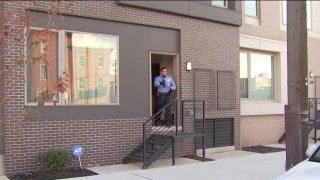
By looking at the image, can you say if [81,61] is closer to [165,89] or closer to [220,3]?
[165,89]

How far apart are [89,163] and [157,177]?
6.45 feet

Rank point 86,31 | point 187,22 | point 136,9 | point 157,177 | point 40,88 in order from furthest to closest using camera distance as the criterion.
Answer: point 187,22 → point 136,9 → point 86,31 → point 40,88 → point 157,177

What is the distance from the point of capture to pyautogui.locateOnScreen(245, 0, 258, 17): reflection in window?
51.1ft

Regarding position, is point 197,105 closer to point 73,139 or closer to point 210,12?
point 210,12

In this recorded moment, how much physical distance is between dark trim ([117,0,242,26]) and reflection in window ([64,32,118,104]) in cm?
115

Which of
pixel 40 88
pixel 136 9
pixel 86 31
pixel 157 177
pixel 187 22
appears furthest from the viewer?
pixel 187 22

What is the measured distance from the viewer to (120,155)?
11219 millimetres

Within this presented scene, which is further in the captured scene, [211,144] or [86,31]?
[211,144]

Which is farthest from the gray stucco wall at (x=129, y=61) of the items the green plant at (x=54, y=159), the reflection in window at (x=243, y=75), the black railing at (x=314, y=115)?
the black railing at (x=314, y=115)

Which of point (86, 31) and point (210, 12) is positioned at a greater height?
point (210, 12)

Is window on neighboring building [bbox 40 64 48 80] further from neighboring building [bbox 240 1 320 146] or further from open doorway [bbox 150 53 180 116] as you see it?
neighboring building [bbox 240 1 320 146]

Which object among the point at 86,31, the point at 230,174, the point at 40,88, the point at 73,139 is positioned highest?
the point at 86,31

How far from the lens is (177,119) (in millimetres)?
11211

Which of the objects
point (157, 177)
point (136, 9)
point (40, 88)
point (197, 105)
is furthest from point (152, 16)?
point (157, 177)
